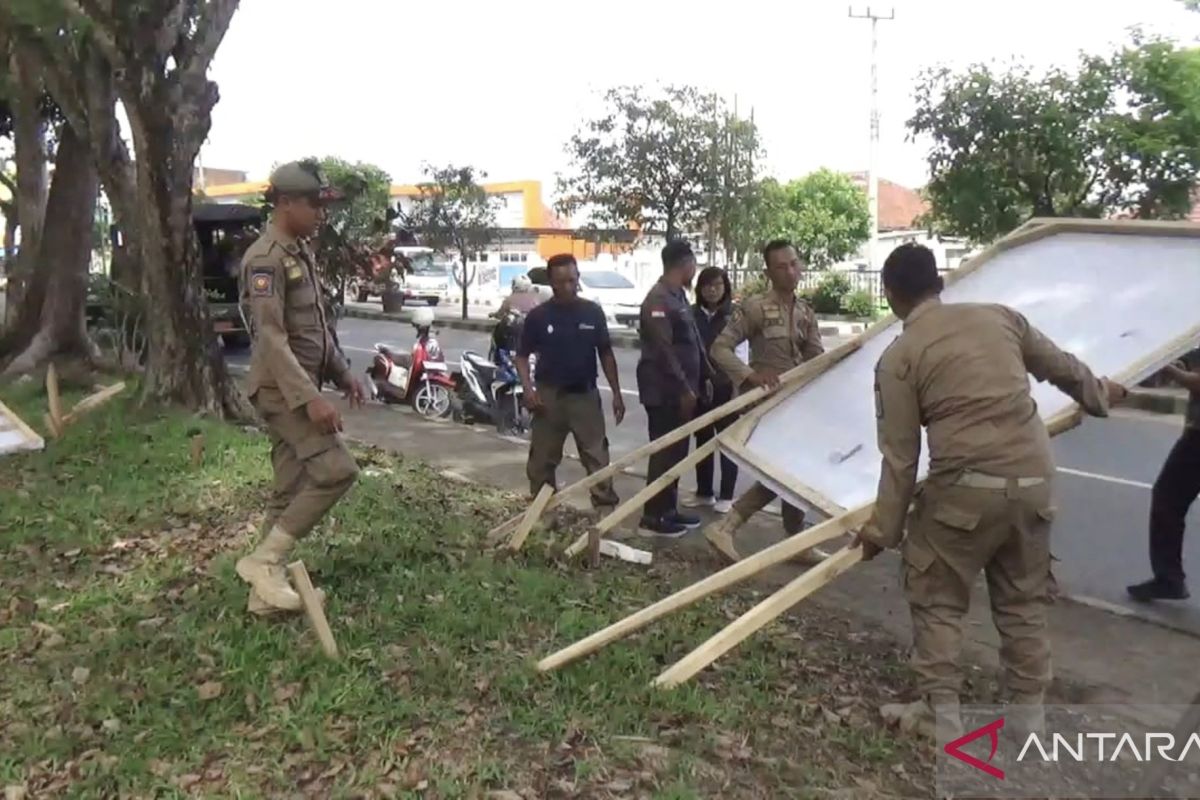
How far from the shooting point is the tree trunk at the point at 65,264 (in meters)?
13.0

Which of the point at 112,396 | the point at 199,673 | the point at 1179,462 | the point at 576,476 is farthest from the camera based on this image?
the point at 112,396

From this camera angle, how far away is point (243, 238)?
17312 millimetres

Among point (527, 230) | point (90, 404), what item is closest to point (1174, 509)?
point (90, 404)

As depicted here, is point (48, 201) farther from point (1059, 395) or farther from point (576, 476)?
point (1059, 395)

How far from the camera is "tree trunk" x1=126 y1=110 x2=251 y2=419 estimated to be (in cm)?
914

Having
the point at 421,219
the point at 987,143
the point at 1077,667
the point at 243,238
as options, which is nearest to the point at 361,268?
the point at 243,238

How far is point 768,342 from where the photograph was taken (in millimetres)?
6426

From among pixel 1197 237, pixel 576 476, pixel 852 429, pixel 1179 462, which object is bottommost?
pixel 576 476

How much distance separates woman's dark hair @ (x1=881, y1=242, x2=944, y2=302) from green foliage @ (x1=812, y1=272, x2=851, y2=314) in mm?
20334

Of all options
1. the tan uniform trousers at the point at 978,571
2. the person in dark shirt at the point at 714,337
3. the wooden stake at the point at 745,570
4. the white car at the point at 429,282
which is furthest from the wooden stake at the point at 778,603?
the white car at the point at 429,282

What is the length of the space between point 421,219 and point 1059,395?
24743mm

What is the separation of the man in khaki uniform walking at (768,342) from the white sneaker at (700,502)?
41.5 inches

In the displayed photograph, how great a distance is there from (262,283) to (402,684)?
1.59 m

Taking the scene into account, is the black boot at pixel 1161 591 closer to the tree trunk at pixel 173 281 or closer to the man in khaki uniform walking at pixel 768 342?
the man in khaki uniform walking at pixel 768 342
